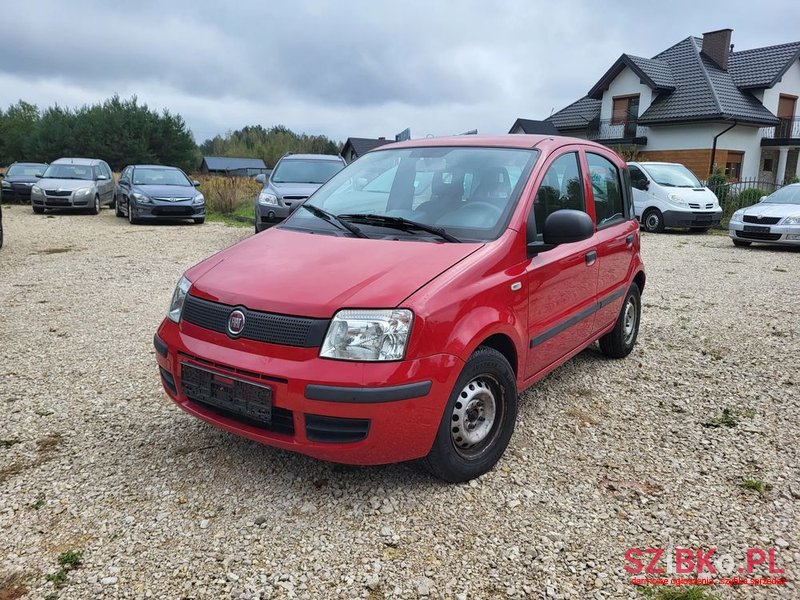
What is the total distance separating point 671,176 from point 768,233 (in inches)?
151

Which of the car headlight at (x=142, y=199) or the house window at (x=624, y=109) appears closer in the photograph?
the car headlight at (x=142, y=199)

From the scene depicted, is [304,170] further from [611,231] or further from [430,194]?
[430,194]

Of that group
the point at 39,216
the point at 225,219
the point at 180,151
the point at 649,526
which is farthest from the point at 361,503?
the point at 180,151

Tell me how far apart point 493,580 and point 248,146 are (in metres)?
104

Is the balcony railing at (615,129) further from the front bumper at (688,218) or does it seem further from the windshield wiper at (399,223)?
the windshield wiper at (399,223)

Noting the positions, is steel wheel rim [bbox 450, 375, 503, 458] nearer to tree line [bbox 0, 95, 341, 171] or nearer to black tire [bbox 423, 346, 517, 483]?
black tire [bbox 423, 346, 517, 483]

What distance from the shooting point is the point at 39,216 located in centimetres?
1780

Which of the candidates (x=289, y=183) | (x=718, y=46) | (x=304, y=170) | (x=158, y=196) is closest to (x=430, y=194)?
(x=289, y=183)

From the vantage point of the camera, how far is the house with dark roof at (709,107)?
28.4 metres

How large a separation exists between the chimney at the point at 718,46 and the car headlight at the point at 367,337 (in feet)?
114

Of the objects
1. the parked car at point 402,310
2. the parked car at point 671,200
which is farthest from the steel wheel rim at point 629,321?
the parked car at point 671,200

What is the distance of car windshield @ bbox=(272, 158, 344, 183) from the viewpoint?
12250 mm

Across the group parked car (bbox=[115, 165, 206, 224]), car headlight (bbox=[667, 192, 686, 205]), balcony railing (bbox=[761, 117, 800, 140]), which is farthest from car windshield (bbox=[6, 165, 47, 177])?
balcony railing (bbox=[761, 117, 800, 140])

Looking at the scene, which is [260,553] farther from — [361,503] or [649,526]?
[649,526]
